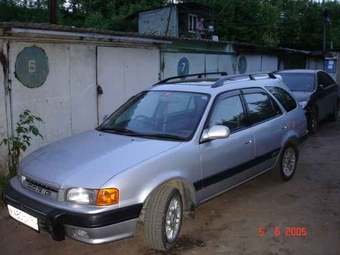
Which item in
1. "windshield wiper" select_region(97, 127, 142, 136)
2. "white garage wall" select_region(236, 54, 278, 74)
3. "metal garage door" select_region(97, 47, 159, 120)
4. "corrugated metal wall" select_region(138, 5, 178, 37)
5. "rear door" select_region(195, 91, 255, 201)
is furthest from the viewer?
"corrugated metal wall" select_region(138, 5, 178, 37)

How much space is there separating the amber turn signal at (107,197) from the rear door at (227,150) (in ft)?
3.36

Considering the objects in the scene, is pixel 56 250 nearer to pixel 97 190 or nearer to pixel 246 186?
pixel 97 190

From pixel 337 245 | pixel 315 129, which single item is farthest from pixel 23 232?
pixel 315 129

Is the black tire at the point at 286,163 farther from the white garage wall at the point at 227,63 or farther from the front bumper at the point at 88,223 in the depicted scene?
the white garage wall at the point at 227,63

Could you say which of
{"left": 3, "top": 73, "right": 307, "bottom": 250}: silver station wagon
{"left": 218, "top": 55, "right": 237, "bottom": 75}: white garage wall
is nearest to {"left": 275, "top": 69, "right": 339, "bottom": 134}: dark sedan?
{"left": 218, "top": 55, "right": 237, "bottom": 75}: white garage wall

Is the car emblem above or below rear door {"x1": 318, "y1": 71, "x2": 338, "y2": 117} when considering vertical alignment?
A: below

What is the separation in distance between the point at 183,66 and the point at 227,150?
6.21 metres

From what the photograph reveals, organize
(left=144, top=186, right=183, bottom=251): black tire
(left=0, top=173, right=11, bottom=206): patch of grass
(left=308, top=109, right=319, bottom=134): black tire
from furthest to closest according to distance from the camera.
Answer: (left=308, top=109, right=319, bottom=134): black tire < (left=0, top=173, right=11, bottom=206): patch of grass < (left=144, top=186, right=183, bottom=251): black tire

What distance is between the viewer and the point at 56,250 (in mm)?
3629

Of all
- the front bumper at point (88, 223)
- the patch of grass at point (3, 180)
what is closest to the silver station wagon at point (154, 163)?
the front bumper at point (88, 223)

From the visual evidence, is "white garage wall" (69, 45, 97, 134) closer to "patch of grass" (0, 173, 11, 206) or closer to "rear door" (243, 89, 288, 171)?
"patch of grass" (0, 173, 11, 206)

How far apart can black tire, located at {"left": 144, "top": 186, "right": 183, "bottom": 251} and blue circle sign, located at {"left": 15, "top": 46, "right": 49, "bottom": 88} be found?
3730 mm

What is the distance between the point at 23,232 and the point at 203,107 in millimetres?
2369

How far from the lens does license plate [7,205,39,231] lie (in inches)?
128
